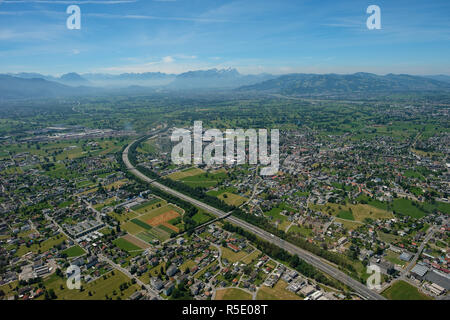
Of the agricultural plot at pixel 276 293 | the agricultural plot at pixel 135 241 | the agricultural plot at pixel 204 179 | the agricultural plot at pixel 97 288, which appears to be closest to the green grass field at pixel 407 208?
the agricultural plot at pixel 276 293

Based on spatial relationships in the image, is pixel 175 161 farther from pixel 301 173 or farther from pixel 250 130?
pixel 250 130

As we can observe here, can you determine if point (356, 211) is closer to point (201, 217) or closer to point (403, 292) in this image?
point (403, 292)

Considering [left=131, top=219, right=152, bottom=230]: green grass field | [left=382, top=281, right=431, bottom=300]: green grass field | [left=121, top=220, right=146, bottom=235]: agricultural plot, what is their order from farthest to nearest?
[left=131, top=219, right=152, bottom=230]: green grass field → [left=121, top=220, right=146, bottom=235]: agricultural plot → [left=382, top=281, right=431, bottom=300]: green grass field

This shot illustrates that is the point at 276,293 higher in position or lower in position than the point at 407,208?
lower

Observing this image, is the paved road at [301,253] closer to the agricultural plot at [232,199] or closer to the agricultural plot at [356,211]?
the agricultural plot at [232,199]

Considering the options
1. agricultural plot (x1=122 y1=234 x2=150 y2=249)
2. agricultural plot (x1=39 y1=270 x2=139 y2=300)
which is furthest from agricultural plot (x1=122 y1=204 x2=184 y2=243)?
agricultural plot (x1=39 y1=270 x2=139 y2=300)

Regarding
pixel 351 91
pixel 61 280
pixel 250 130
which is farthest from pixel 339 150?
pixel 351 91

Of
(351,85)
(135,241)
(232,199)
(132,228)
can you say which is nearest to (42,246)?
(132,228)

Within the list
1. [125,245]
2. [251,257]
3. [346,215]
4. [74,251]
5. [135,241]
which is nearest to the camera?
[251,257]

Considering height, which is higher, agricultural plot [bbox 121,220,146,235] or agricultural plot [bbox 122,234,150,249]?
agricultural plot [bbox 121,220,146,235]

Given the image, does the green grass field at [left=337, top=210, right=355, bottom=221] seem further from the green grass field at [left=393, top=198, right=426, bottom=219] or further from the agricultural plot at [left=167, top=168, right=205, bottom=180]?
the agricultural plot at [left=167, top=168, right=205, bottom=180]

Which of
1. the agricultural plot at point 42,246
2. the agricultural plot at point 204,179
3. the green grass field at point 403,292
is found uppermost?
the agricultural plot at point 204,179

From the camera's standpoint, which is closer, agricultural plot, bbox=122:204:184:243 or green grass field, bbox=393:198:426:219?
agricultural plot, bbox=122:204:184:243
